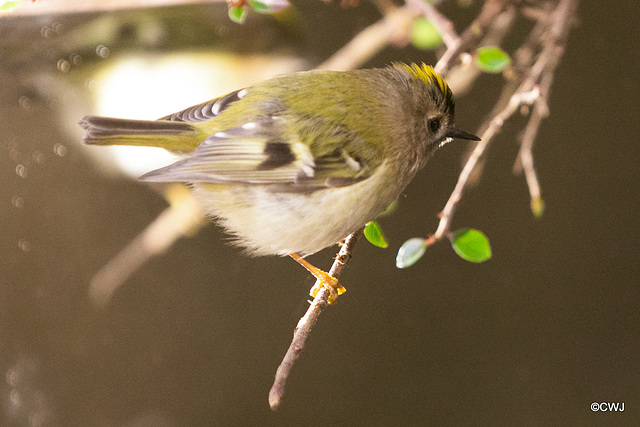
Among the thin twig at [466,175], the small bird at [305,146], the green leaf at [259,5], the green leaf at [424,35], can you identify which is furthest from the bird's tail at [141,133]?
the green leaf at [424,35]

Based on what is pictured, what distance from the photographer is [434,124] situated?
0.62 m

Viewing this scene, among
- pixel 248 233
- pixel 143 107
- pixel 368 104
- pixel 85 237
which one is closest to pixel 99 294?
pixel 85 237

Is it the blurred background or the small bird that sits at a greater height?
Result: the small bird

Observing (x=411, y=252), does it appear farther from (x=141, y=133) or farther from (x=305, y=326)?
(x=141, y=133)

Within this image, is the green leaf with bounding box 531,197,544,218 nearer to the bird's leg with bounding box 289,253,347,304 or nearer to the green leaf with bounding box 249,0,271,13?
the bird's leg with bounding box 289,253,347,304

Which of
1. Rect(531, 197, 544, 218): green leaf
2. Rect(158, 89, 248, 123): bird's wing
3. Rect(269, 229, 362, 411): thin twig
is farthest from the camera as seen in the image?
Rect(531, 197, 544, 218): green leaf

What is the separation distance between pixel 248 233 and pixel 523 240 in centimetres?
51

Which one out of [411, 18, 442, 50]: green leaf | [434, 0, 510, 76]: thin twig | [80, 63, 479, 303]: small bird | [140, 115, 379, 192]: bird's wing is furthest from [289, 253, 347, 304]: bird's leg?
[411, 18, 442, 50]: green leaf

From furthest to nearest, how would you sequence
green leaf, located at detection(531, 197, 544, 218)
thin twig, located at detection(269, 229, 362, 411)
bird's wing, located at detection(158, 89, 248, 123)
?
green leaf, located at detection(531, 197, 544, 218), bird's wing, located at detection(158, 89, 248, 123), thin twig, located at detection(269, 229, 362, 411)

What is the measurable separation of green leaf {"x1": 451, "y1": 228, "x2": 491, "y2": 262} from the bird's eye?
120 millimetres

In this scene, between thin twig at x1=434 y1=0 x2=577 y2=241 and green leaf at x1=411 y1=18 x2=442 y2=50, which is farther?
green leaf at x1=411 y1=18 x2=442 y2=50

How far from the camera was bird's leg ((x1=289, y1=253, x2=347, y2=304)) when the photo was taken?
0.62 meters

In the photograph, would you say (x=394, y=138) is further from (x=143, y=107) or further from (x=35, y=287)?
(x=35, y=287)

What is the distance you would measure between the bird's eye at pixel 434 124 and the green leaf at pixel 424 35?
23 cm
